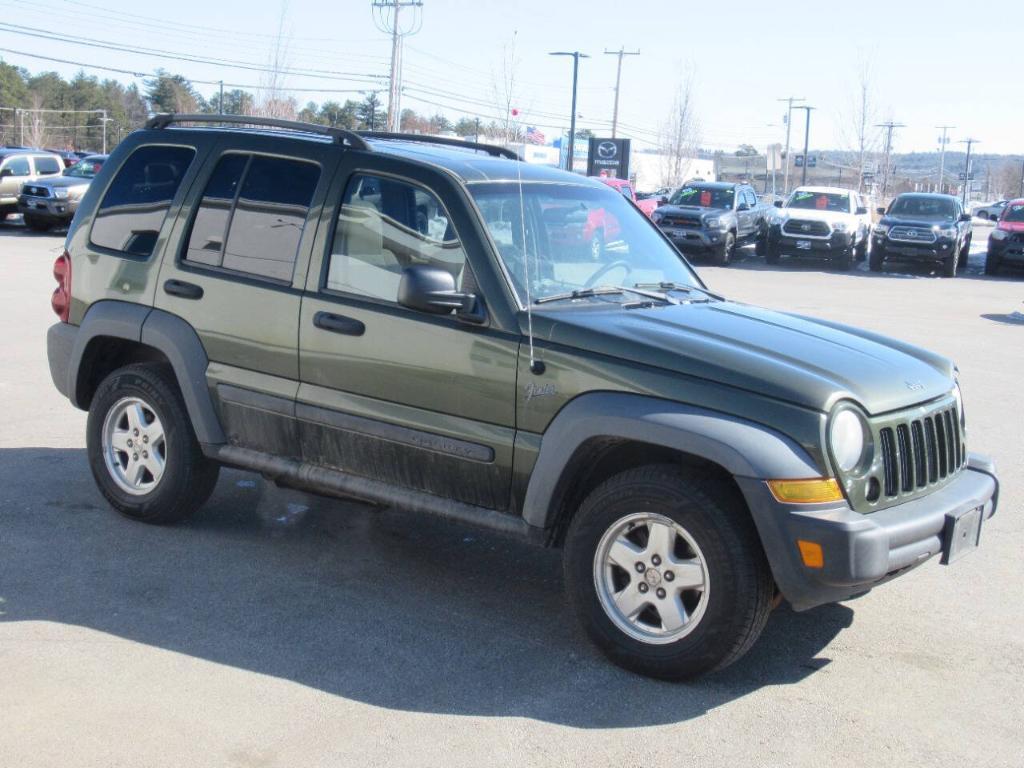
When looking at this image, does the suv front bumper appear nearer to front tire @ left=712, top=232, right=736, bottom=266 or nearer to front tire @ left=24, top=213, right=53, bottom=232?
front tire @ left=712, top=232, right=736, bottom=266

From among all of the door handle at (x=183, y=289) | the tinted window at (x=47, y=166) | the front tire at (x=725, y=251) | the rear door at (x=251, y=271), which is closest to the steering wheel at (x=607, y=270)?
the rear door at (x=251, y=271)

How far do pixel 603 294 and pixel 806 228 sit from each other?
2329 centimetres

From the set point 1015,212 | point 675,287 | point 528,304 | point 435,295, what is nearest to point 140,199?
point 435,295

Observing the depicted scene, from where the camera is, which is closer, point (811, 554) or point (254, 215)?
point (811, 554)

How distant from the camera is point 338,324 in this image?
5.11m

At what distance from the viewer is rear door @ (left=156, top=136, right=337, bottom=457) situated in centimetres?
534

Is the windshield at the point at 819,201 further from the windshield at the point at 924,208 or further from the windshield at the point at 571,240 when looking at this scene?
the windshield at the point at 571,240

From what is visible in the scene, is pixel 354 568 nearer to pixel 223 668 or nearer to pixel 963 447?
pixel 223 668

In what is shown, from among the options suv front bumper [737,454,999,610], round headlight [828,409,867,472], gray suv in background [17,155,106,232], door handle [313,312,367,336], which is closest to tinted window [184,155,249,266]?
door handle [313,312,367,336]

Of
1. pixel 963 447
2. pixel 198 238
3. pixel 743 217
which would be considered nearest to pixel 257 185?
pixel 198 238

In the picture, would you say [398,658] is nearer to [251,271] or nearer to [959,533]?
[251,271]

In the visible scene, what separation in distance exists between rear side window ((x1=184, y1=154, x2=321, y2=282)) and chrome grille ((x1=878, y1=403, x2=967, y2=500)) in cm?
272

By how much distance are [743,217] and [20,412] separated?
2240 cm

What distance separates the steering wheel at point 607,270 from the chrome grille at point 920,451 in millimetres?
1434
